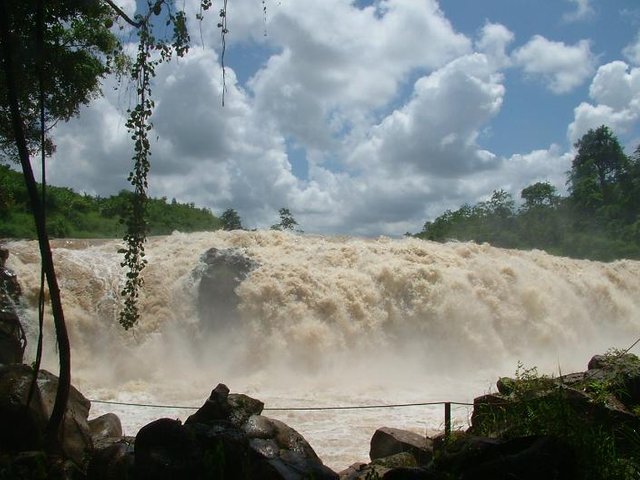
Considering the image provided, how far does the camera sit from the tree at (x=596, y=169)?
126ft

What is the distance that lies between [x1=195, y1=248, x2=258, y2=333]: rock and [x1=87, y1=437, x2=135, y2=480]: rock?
10082 mm

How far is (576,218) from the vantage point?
1453 inches

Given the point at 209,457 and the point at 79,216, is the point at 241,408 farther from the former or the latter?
the point at 79,216

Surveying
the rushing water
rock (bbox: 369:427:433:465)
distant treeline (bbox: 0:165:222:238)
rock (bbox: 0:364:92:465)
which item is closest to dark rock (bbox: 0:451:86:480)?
rock (bbox: 0:364:92:465)

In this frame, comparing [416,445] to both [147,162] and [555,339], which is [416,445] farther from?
[555,339]

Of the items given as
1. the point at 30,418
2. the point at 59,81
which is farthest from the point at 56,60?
the point at 30,418

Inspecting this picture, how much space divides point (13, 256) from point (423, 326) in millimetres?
9757

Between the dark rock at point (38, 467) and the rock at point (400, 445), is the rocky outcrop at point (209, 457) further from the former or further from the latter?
the rock at point (400, 445)

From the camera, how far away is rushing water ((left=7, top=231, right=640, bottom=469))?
516 inches

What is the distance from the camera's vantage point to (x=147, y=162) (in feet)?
14.9

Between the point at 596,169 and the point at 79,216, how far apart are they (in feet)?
108

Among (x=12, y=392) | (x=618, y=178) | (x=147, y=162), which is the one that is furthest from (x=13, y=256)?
(x=618, y=178)

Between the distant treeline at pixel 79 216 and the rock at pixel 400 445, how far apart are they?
44.7 feet

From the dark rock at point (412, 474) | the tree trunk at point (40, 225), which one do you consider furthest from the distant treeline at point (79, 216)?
the dark rock at point (412, 474)
